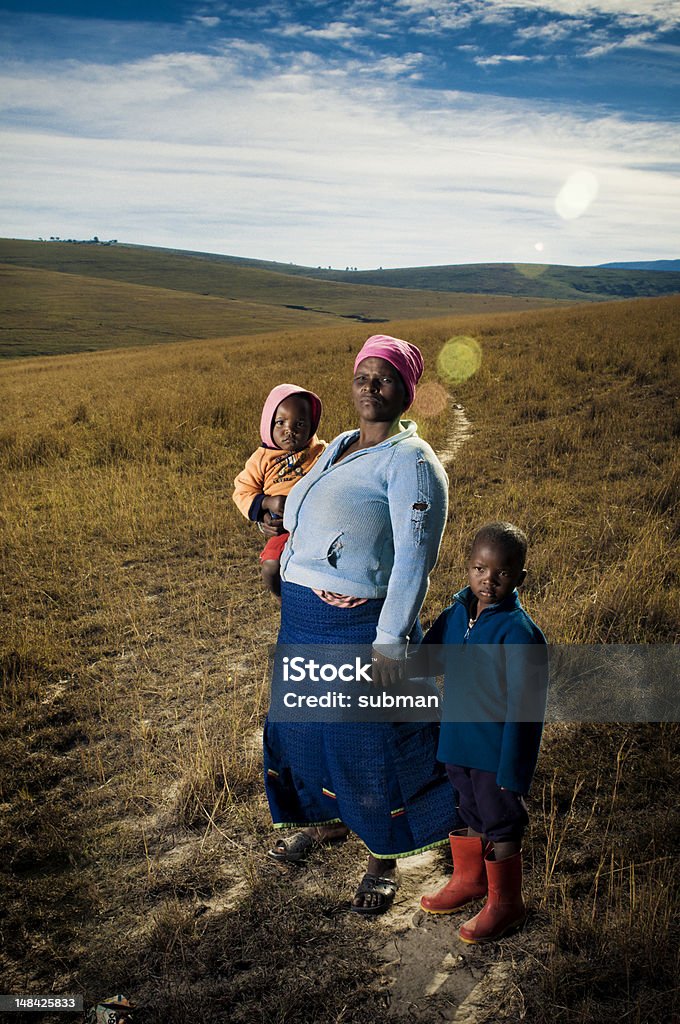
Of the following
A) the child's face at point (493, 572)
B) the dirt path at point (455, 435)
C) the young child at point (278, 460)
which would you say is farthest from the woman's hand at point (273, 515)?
the dirt path at point (455, 435)

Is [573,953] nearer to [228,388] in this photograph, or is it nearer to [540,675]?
[540,675]

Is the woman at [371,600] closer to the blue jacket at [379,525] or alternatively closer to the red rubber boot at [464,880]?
the blue jacket at [379,525]

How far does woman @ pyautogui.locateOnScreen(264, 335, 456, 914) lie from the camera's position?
2.34 meters

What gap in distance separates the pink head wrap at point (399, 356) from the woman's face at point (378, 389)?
16 millimetres

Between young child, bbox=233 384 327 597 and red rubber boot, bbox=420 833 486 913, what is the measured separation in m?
1.31

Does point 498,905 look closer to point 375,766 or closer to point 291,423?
point 375,766

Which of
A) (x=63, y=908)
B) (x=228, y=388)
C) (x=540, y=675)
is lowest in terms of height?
(x=63, y=908)

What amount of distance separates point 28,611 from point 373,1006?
441cm

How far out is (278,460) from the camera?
310 centimetres

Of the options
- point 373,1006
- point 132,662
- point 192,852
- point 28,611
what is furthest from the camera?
point 28,611

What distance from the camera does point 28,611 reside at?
5551mm

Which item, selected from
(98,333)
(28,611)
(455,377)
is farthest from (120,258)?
(28,611)

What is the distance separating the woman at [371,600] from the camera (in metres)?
2.34

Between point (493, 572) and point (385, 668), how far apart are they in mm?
546
